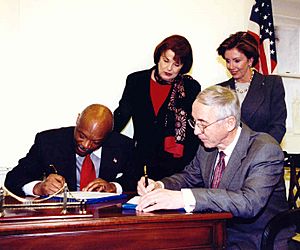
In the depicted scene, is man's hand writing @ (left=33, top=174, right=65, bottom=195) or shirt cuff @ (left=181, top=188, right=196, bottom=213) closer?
shirt cuff @ (left=181, top=188, right=196, bottom=213)

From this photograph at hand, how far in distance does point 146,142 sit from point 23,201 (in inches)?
61.9

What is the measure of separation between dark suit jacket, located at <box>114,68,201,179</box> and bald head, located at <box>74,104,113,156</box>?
0.79 meters

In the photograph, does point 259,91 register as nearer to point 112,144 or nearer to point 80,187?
point 112,144

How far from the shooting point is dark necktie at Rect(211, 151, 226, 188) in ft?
8.26

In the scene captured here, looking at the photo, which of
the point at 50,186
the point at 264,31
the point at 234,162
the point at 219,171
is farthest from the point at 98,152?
the point at 264,31

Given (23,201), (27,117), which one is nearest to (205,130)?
(23,201)

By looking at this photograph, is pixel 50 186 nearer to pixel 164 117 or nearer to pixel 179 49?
pixel 164 117

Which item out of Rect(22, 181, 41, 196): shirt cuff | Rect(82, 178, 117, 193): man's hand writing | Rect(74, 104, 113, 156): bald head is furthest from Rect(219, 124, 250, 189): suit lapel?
Rect(22, 181, 41, 196): shirt cuff

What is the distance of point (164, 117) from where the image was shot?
3555 mm

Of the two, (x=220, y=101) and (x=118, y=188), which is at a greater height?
(x=220, y=101)

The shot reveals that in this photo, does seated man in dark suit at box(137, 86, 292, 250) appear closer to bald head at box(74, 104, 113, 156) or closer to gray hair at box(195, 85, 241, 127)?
gray hair at box(195, 85, 241, 127)

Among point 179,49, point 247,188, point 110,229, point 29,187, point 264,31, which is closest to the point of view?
point 110,229

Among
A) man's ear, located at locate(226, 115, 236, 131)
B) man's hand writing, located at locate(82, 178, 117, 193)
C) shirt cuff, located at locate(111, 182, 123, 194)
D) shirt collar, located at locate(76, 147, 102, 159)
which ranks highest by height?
man's ear, located at locate(226, 115, 236, 131)

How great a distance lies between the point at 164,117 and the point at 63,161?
979mm
